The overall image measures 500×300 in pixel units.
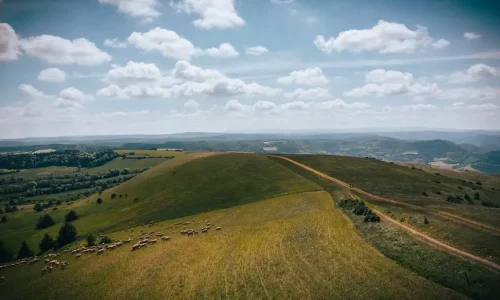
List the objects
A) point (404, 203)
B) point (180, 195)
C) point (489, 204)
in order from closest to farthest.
→ point (404, 203) < point (489, 204) < point (180, 195)

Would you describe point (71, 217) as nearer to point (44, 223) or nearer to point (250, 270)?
point (44, 223)

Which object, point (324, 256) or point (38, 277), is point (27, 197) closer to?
point (38, 277)

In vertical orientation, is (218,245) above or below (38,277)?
above

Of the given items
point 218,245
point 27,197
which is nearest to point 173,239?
point 218,245

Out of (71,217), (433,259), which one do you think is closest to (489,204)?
(433,259)

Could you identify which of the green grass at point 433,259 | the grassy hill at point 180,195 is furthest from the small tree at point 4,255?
the green grass at point 433,259

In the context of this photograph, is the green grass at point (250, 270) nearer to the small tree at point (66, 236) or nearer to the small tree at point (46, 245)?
the small tree at point (66, 236)
